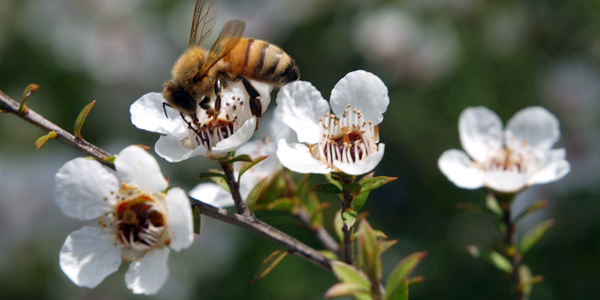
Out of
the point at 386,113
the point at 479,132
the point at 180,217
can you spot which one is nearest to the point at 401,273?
the point at 180,217

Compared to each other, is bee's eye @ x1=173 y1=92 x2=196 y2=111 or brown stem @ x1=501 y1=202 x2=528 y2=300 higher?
bee's eye @ x1=173 y1=92 x2=196 y2=111

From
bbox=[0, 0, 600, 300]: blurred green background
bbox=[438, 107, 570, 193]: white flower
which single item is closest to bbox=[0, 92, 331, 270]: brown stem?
bbox=[438, 107, 570, 193]: white flower

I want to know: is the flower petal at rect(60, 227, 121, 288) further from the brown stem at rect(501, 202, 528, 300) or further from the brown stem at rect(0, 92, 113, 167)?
the brown stem at rect(501, 202, 528, 300)

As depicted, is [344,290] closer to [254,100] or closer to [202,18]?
[254,100]

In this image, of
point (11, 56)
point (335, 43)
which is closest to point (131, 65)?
point (11, 56)

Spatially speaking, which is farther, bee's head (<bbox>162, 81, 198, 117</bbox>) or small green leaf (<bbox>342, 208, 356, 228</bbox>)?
bee's head (<bbox>162, 81, 198, 117</bbox>)

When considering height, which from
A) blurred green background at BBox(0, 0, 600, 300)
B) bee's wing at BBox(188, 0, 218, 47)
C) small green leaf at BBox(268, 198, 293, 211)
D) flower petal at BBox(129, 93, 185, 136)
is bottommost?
blurred green background at BBox(0, 0, 600, 300)
